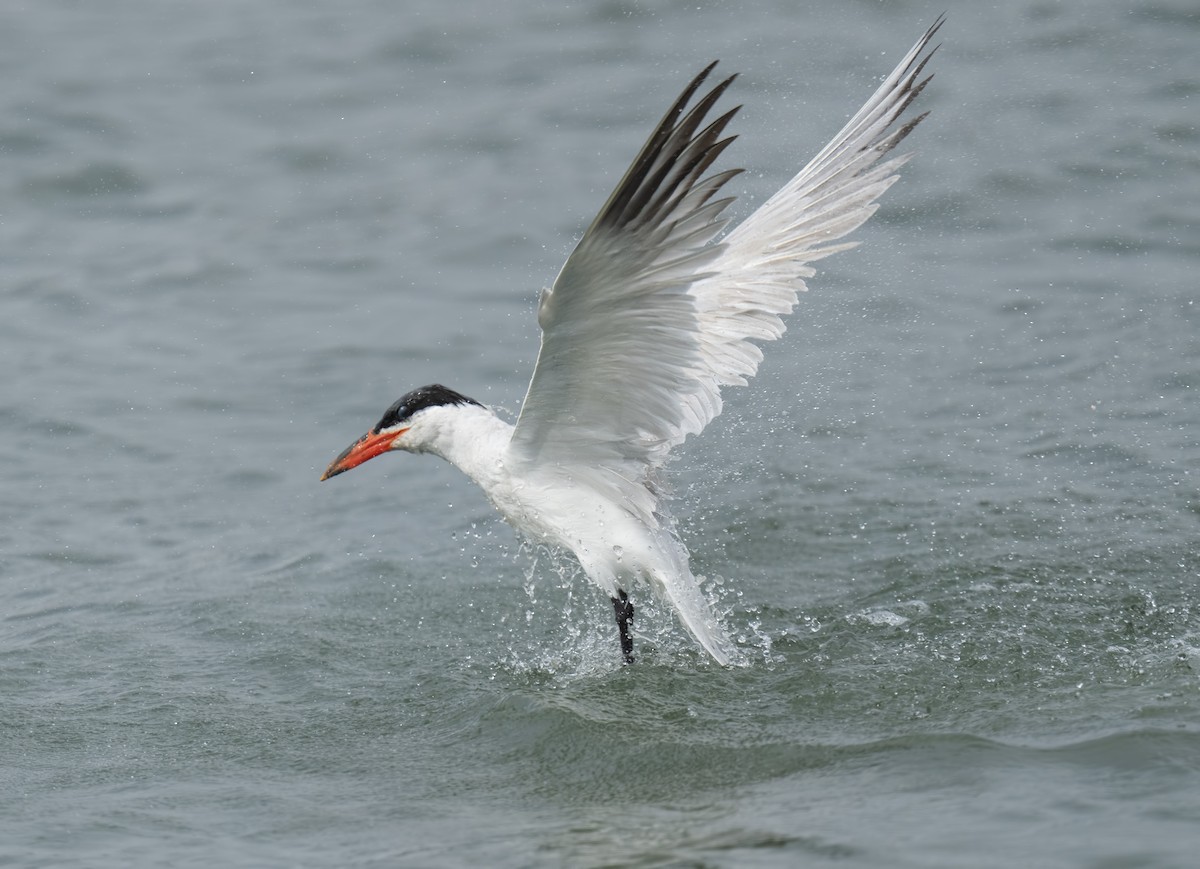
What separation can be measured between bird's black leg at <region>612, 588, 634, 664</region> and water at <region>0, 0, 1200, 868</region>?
0.12m

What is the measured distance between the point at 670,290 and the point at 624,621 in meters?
1.82

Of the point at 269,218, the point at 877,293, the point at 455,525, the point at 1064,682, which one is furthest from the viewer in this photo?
the point at 269,218

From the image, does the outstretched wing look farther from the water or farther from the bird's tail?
the water

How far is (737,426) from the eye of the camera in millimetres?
8883

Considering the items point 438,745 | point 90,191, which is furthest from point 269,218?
point 438,745

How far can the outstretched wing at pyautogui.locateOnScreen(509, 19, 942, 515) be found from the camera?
488 cm

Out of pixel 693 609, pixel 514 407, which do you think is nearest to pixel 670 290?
pixel 693 609

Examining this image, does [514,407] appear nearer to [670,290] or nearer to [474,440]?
[474,440]

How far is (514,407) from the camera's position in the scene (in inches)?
360

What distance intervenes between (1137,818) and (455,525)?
4.56 m

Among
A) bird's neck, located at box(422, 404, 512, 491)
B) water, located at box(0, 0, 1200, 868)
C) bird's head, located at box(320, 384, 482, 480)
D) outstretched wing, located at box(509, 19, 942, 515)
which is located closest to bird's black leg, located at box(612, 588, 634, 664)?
water, located at box(0, 0, 1200, 868)

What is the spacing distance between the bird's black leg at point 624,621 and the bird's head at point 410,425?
996 millimetres

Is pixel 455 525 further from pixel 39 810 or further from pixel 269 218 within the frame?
pixel 269 218

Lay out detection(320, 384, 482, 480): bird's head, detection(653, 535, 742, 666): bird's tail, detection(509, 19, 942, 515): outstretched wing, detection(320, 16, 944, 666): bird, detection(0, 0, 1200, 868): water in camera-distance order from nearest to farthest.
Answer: detection(509, 19, 942, 515): outstretched wing
detection(0, 0, 1200, 868): water
detection(320, 16, 944, 666): bird
detection(653, 535, 742, 666): bird's tail
detection(320, 384, 482, 480): bird's head
